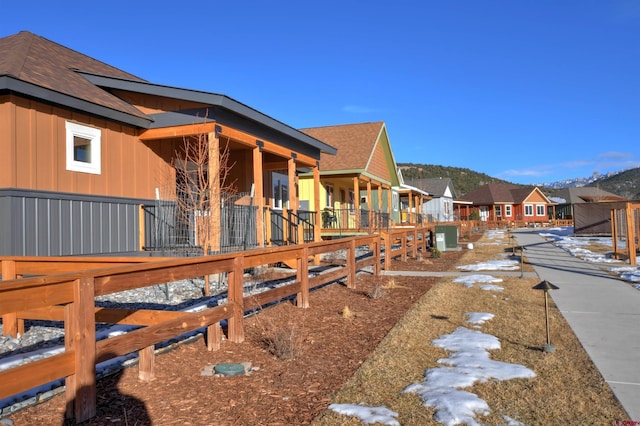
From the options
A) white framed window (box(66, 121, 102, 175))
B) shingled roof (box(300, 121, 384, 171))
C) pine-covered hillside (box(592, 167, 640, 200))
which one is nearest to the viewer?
white framed window (box(66, 121, 102, 175))

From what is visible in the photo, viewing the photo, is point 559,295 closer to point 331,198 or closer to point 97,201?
point 97,201

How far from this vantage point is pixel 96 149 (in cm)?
1020

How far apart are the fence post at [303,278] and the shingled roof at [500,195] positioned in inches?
2499

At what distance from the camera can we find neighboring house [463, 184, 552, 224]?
67.1 meters

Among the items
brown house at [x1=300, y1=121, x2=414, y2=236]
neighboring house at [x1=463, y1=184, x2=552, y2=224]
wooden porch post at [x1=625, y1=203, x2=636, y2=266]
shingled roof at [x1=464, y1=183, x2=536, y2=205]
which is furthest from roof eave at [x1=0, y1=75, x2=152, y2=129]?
shingled roof at [x1=464, y1=183, x2=536, y2=205]

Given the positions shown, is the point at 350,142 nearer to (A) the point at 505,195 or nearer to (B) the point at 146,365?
(B) the point at 146,365

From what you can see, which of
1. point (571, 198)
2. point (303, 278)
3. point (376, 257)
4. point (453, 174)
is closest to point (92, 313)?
point (303, 278)

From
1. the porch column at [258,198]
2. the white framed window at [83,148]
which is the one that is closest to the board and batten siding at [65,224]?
the white framed window at [83,148]

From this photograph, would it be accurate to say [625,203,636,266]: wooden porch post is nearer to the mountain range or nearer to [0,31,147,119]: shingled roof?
[0,31,147,119]: shingled roof

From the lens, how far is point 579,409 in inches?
157

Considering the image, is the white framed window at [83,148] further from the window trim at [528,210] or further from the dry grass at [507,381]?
the window trim at [528,210]

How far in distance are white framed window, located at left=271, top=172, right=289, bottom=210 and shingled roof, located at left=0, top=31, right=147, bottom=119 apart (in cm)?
704

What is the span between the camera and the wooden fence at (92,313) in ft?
11.0

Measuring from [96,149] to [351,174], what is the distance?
12.9m
